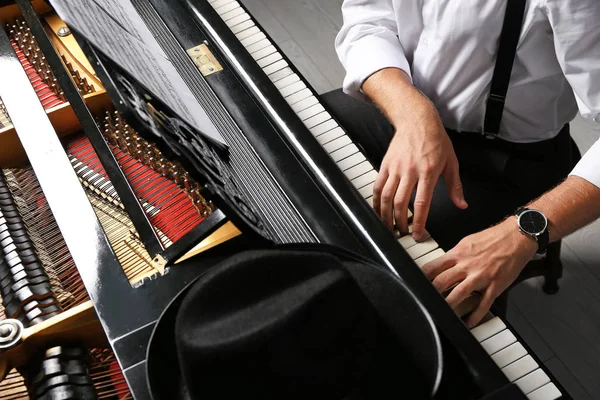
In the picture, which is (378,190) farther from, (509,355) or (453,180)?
(509,355)

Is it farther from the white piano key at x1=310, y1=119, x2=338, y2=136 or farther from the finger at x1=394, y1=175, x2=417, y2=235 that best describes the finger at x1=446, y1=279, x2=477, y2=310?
the white piano key at x1=310, y1=119, x2=338, y2=136

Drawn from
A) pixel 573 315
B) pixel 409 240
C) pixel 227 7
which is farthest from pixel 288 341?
pixel 573 315

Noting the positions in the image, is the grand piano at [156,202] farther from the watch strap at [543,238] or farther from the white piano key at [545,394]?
the watch strap at [543,238]

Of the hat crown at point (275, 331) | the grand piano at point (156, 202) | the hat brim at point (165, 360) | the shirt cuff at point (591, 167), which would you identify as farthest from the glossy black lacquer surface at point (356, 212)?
the shirt cuff at point (591, 167)

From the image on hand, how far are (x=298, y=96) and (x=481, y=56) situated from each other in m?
0.45

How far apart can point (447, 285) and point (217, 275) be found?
0.54 meters

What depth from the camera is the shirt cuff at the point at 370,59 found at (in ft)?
5.36

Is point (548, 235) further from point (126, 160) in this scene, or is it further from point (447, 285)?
point (126, 160)

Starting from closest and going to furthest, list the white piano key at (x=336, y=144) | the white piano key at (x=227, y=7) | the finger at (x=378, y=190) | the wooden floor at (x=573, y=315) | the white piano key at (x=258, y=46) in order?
the finger at (x=378, y=190) < the white piano key at (x=336, y=144) < the white piano key at (x=258, y=46) < the white piano key at (x=227, y=7) < the wooden floor at (x=573, y=315)

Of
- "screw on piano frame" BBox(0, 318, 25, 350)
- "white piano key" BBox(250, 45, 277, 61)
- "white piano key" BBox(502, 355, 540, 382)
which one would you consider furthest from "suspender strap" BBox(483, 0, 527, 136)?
"screw on piano frame" BBox(0, 318, 25, 350)

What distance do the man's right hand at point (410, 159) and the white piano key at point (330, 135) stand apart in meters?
0.13

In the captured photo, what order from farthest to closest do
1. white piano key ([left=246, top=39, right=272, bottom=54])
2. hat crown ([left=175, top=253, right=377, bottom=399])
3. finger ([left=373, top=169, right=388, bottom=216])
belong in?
1. white piano key ([left=246, top=39, right=272, bottom=54])
2. finger ([left=373, top=169, right=388, bottom=216])
3. hat crown ([left=175, top=253, right=377, bottom=399])

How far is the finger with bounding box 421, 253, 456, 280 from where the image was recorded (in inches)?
48.4

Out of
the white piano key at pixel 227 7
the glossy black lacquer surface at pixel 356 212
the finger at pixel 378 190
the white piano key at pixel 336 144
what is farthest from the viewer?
the white piano key at pixel 227 7
